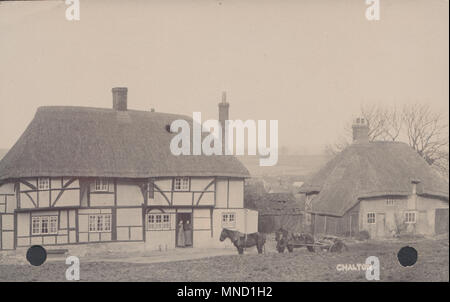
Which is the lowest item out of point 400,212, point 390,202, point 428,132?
A: point 400,212

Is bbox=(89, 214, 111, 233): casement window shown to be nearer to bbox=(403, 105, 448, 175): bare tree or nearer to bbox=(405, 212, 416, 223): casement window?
bbox=(405, 212, 416, 223): casement window

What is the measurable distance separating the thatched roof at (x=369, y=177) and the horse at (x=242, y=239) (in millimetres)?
1166

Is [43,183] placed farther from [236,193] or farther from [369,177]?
[369,177]

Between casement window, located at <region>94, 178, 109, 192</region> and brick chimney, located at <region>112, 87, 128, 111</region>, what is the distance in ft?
4.14

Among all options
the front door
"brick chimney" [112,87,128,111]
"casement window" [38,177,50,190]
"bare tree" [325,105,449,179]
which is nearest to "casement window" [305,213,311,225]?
"bare tree" [325,105,449,179]

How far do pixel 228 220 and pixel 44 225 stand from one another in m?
3.09

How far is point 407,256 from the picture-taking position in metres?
10.1

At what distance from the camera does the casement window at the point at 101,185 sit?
9.78m

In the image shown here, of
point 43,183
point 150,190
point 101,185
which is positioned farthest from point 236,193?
point 43,183

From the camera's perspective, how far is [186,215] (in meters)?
10.1

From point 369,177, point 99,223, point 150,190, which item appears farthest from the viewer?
point 369,177
